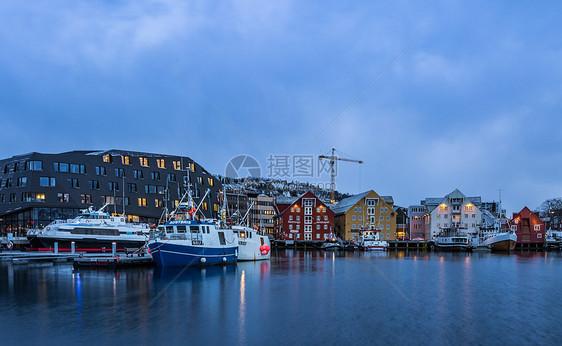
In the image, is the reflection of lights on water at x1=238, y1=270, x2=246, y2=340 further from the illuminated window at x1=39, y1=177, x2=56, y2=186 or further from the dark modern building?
the illuminated window at x1=39, y1=177, x2=56, y2=186

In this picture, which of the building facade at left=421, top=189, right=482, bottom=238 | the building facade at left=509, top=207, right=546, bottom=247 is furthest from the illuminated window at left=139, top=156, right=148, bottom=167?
the building facade at left=509, top=207, right=546, bottom=247

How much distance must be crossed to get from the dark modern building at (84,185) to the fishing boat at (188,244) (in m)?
20.1

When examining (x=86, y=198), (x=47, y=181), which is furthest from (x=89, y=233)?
(x=47, y=181)

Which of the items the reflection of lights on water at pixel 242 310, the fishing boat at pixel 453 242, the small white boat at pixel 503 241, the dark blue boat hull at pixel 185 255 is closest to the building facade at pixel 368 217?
the fishing boat at pixel 453 242

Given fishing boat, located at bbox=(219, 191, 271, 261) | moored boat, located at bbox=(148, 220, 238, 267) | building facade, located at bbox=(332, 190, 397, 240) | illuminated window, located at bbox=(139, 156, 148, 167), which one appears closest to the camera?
moored boat, located at bbox=(148, 220, 238, 267)

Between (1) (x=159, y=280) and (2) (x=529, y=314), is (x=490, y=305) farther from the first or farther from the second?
(1) (x=159, y=280)

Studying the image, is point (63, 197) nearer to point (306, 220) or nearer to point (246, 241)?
point (246, 241)

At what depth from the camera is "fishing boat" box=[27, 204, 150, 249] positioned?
64.0m

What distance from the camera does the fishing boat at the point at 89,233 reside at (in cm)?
6400

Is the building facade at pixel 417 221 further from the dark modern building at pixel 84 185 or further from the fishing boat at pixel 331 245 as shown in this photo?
the dark modern building at pixel 84 185

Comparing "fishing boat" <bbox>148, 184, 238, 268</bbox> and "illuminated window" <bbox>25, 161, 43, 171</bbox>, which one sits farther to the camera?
"illuminated window" <bbox>25, 161, 43, 171</bbox>

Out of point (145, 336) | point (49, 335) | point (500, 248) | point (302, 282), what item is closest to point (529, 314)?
point (302, 282)

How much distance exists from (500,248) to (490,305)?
289 ft

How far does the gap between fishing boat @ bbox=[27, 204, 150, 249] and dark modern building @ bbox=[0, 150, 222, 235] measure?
3.50 m
